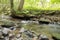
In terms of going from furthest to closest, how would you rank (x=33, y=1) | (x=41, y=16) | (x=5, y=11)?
(x=33, y=1) < (x=5, y=11) < (x=41, y=16)

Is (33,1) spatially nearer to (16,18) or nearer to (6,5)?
(6,5)

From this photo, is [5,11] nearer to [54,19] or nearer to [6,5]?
[6,5]

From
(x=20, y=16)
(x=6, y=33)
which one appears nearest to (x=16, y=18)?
(x=20, y=16)

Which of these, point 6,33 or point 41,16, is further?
point 41,16

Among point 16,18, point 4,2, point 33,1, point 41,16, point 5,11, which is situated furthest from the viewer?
point 33,1

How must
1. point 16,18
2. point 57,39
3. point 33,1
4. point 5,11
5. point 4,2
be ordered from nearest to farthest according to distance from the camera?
point 57,39
point 16,18
point 5,11
point 4,2
point 33,1

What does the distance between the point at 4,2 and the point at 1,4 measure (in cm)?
81

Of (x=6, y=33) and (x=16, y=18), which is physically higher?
(x=6, y=33)

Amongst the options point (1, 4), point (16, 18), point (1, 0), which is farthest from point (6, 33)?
point (1, 0)

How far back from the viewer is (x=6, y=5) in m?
14.0

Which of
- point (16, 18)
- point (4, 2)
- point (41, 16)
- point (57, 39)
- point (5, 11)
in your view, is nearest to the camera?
point (57, 39)

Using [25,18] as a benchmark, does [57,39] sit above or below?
above

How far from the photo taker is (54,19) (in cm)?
1097

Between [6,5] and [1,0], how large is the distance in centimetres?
197
